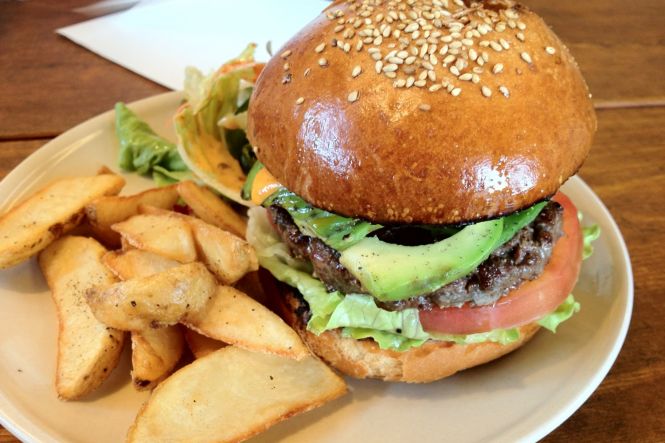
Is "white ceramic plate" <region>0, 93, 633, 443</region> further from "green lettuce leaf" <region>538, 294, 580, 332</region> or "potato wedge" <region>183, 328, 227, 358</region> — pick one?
"potato wedge" <region>183, 328, 227, 358</region>

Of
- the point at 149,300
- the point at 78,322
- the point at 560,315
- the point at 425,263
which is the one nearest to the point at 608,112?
the point at 560,315

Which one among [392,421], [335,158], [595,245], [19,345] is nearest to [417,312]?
[392,421]

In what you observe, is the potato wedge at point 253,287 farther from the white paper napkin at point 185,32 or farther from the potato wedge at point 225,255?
the white paper napkin at point 185,32

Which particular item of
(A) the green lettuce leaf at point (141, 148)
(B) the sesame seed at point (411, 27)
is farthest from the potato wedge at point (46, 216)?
(B) the sesame seed at point (411, 27)

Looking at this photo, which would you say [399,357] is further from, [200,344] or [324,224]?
[200,344]

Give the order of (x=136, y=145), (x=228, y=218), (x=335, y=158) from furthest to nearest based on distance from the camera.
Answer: (x=136, y=145) → (x=228, y=218) → (x=335, y=158)

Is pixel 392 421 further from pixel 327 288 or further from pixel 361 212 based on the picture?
pixel 361 212
